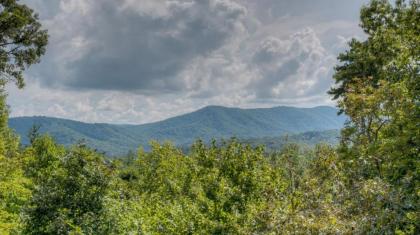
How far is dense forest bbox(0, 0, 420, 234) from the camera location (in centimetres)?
1365

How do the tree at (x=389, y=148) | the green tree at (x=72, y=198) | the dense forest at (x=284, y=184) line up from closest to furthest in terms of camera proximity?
the tree at (x=389, y=148)
the dense forest at (x=284, y=184)
the green tree at (x=72, y=198)

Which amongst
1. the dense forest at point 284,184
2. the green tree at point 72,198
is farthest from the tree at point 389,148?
the green tree at point 72,198

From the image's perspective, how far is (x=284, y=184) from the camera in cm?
3048

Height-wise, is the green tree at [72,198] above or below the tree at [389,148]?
below

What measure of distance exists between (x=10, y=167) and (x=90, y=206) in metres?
31.5

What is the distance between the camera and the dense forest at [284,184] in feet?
44.8

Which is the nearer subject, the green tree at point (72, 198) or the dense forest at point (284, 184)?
the dense forest at point (284, 184)

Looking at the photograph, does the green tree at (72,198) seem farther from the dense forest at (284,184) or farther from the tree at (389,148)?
the tree at (389,148)

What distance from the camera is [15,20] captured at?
27859 millimetres

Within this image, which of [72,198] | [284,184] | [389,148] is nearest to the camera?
[389,148]

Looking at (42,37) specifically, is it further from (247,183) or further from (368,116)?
(368,116)

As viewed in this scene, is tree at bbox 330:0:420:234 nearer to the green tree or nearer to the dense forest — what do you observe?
the dense forest

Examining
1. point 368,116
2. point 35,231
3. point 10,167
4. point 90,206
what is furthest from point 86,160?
point 10,167

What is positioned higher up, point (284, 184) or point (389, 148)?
point (389, 148)
